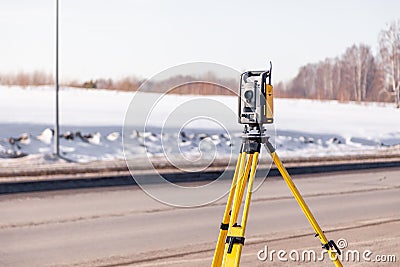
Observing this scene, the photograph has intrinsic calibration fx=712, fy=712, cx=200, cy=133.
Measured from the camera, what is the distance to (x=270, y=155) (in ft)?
17.9

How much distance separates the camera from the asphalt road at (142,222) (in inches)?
335

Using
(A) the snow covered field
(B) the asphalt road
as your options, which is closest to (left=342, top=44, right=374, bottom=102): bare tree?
(A) the snow covered field

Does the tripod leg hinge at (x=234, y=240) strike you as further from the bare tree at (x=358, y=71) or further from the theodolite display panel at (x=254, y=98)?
the bare tree at (x=358, y=71)

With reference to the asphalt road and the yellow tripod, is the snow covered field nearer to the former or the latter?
the asphalt road

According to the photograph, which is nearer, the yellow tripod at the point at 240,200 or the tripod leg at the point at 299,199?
the yellow tripod at the point at 240,200

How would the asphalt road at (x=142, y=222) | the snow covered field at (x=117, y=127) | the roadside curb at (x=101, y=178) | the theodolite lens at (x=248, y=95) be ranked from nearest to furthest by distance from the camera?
the theodolite lens at (x=248, y=95), the asphalt road at (x=142, y=222), the roadside curb at (x=101, y=178), the snow covered field at (x=117, y=127)

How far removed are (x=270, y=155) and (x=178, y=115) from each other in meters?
0.77

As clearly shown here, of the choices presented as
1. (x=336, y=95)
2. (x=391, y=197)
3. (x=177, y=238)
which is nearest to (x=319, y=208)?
(x=391, y=197)

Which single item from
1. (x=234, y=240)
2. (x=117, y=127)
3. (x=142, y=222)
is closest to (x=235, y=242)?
(x=234, y=240)

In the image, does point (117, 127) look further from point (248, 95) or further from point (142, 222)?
point (248, 95)

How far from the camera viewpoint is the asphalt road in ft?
27.9

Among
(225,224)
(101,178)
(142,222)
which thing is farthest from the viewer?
(101,178)

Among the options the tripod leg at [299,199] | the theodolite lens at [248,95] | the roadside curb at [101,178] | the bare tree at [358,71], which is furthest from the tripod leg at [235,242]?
the bare tree at [358,71]

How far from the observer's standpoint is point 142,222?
10.8 m
